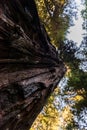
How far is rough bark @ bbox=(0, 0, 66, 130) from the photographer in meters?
5.92

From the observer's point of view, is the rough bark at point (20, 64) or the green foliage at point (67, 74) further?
the green foliage at point (67, 74)

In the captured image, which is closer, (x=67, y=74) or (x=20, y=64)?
(x=20, y=64)

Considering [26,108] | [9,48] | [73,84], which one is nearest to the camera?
[9,48]

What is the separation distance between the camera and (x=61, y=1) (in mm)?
16969

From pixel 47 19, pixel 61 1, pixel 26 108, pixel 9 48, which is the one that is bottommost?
pixel 26 108

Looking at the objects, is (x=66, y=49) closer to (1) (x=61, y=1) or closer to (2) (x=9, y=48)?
(1) (x=61, y=1)

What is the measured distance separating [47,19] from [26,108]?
1084cm

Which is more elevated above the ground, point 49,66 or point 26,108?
point 49,66

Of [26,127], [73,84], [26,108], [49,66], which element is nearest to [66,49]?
[73,84]

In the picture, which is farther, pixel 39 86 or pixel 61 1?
pixel 61 1

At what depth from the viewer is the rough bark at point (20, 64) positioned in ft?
19.4

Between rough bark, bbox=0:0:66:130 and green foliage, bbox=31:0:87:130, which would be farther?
green foliage, bbox=31:0:87:130

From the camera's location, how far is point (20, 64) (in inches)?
265

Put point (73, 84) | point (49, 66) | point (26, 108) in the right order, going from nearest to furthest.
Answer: point (26, 108) < point (49, 66) < point (73, 84)
